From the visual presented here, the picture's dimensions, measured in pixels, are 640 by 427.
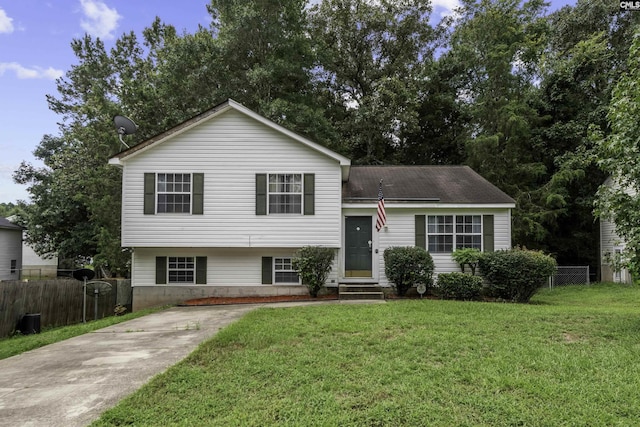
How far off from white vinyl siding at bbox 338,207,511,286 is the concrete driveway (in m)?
5.64

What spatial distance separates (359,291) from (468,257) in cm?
353

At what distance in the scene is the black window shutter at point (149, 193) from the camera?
1215 cm

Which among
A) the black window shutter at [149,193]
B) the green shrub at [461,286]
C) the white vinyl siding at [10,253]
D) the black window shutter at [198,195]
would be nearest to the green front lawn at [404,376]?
the green shrub at [461,286]

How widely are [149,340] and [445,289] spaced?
7.88 m

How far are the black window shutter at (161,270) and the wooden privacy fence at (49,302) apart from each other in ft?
5.66

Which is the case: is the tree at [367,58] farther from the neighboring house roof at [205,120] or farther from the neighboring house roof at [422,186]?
the neighboring house roof at [205,120]

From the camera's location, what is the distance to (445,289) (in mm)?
10969

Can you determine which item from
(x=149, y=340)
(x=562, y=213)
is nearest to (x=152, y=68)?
(x=149, y=340)

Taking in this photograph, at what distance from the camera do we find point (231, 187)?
12258 mm

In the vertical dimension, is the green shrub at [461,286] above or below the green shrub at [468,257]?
below

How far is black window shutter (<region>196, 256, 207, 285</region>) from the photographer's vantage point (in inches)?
496

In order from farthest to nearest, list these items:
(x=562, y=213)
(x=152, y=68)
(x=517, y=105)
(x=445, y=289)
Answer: (x=152, y=68) < (x=517, y=105) < (x=562, y=213) < (x=445, y=289)

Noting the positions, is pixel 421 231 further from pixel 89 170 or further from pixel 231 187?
pixel 89 170

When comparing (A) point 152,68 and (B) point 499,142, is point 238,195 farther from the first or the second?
(A) point 152,68
